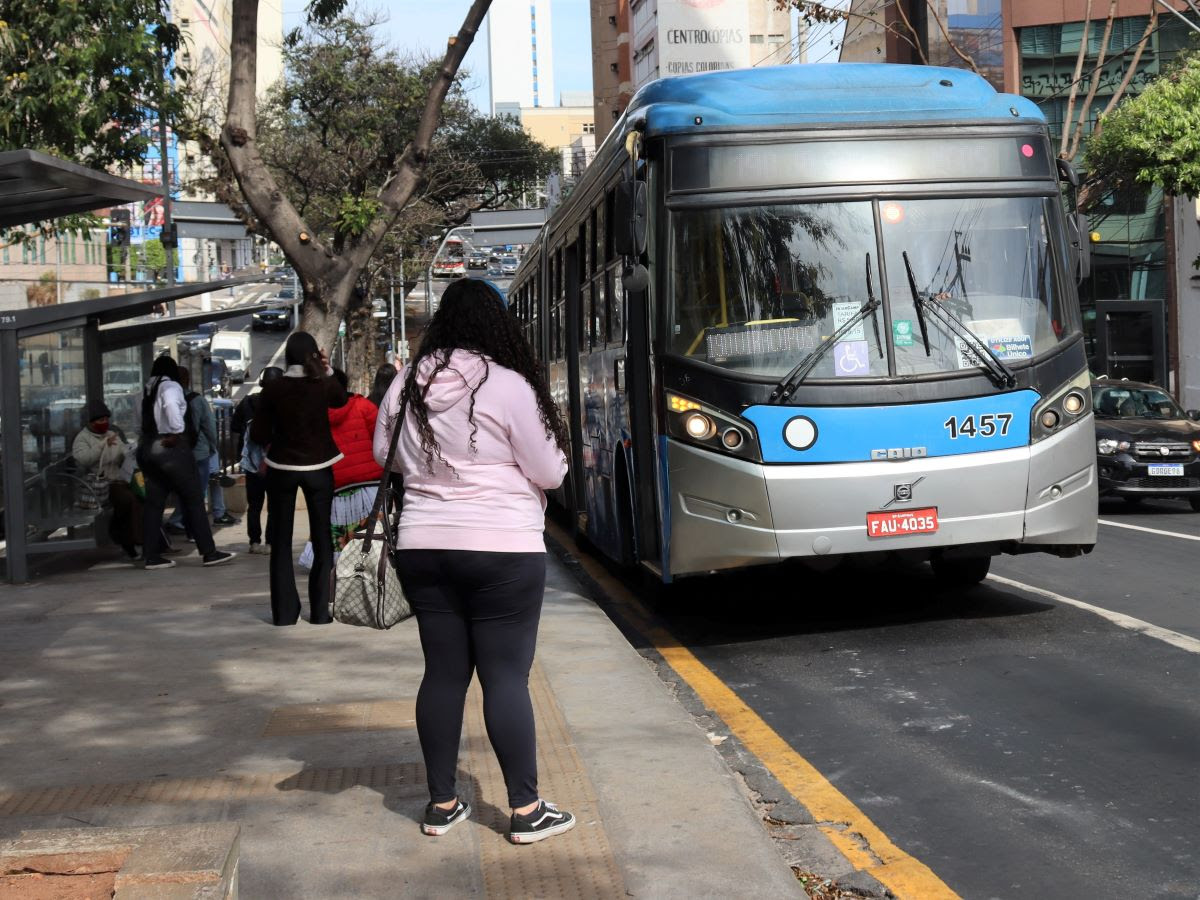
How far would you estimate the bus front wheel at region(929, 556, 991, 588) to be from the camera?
10312mm

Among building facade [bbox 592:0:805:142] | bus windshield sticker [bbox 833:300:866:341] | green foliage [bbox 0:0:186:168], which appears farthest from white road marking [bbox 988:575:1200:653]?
building facade [bbox 592:0:805:142]

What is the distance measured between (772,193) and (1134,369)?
27599 millimetres

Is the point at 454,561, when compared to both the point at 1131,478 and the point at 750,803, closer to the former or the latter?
the point at 750,803

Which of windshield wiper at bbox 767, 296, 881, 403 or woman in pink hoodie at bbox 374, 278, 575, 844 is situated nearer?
woman in pink hoodie at bbox 374, 278, 575, 844

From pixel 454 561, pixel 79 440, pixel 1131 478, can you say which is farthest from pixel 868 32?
pixel 454 561

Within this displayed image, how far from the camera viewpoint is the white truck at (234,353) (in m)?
60.7

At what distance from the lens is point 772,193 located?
28.8ft

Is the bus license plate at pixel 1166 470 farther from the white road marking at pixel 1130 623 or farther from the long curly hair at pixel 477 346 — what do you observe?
the long curly hair at pixel 477 346

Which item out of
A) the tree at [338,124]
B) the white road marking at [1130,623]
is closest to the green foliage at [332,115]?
the tree at [338,124]

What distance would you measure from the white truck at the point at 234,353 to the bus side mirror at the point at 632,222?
52.9 metres

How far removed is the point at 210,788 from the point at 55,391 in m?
8.00

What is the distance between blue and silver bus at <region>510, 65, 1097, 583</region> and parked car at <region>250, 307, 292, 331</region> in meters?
66.3

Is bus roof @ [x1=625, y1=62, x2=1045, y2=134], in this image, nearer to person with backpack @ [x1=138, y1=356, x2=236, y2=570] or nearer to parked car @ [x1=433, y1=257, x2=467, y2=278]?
person with backpack @ [x1=138, y1=356, x2=236, y2=570]

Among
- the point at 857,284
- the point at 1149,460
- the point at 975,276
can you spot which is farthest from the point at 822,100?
the point at 1149,460
